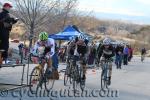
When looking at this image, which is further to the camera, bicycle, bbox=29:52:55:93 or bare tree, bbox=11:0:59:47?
bare tree, bbox=11:0:59:47

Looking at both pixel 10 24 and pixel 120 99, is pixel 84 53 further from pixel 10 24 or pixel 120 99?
pixel 10 24

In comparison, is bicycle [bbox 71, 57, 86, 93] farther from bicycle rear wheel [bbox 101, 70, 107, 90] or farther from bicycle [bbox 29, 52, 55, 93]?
bicycle [bbox 29, 52, 55, 93]

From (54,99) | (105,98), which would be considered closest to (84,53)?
(105,98)

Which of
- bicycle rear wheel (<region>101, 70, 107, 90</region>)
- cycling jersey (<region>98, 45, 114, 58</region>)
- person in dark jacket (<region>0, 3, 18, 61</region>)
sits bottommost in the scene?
bicycle rear wheel (<region>101, 70, 107, 90</region>)

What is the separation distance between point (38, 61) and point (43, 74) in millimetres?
395

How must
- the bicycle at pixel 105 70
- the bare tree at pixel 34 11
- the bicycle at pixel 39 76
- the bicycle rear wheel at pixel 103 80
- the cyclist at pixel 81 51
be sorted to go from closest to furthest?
1. the bicycle at pixel 39 76
2. the cyclist at pixel 81 51
3. the bicycle at pixel 105 70
4. the bicycle rear wheel at pixel 103 80
5. the bare tree at pixel 34 11

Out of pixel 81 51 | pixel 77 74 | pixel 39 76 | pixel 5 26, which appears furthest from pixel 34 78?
pixel 81 51

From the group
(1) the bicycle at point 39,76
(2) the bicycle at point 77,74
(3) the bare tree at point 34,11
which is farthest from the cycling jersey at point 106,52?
(3) the bare tree at point 34,11

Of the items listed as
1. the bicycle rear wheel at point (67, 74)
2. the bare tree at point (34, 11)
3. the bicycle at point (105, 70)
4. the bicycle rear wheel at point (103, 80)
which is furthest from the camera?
the bare tree at point (34, 11)

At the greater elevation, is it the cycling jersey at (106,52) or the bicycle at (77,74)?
the cycling jersey at (106,52)

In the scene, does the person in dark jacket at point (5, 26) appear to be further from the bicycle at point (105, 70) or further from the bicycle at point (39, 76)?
the bicycle at point (105, 70)

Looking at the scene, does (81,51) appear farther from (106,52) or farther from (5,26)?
(5,26)

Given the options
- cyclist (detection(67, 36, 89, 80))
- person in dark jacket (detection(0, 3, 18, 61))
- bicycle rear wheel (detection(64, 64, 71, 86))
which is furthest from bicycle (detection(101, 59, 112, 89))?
person in dark jacket (detection(0, 3, 18, 61))

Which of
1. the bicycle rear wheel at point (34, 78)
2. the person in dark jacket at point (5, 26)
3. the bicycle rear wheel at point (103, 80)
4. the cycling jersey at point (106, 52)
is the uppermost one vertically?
the person in dark jacket at point (5, 26)
